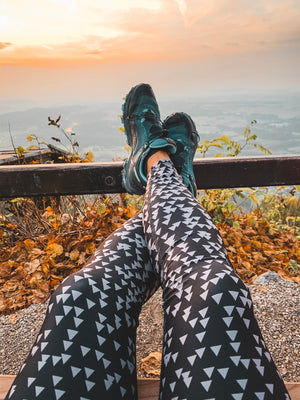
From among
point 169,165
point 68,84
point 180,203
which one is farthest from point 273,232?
point 68,84

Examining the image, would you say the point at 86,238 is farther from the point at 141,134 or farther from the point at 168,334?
the point at 168,334

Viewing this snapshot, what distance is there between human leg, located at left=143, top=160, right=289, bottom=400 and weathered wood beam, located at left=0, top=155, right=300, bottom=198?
1.94 feet

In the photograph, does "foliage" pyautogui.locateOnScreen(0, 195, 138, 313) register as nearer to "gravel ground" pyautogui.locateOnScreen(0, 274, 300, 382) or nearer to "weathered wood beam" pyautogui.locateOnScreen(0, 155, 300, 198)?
"gravel ground" pyautogui.locateOnScreen(0, 274, 300, 382)

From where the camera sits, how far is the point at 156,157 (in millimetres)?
1284

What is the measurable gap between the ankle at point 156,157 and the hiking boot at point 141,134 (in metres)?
0.02

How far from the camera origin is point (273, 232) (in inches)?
80.1

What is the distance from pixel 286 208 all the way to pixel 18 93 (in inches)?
110

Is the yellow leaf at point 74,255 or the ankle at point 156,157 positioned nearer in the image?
the ankle at point 156,157

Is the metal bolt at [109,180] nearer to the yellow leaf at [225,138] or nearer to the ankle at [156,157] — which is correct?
the ankle at [156,157]

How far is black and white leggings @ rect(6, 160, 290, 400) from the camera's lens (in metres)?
0.49

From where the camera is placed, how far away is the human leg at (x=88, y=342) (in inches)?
19.8

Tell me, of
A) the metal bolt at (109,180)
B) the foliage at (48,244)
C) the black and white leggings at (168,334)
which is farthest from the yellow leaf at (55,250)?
the black and white leggings at (168,334)

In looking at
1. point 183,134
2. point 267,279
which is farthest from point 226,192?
point 267,279

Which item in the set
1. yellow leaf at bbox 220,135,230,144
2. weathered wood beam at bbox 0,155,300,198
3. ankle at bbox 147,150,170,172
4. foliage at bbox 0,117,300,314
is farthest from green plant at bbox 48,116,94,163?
yellow leaf at bbox 220,135,230,144
